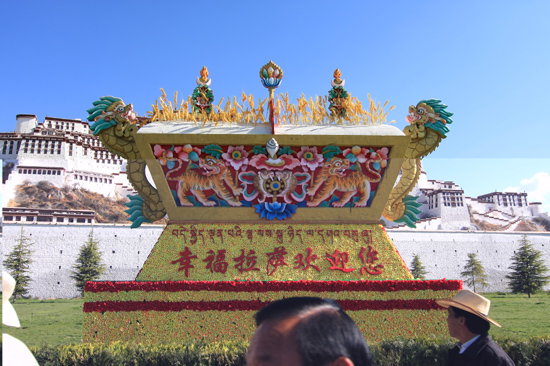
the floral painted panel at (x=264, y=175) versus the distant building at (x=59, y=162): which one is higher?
the distant building at (x=59, y=162)

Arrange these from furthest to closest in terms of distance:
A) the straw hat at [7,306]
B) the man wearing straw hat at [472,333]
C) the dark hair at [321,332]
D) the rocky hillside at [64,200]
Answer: the rocky hillside at [64,200]
the man wearing straw hat at [472,333]
the straw hat at [7,306]
the dark hair at [321,332]

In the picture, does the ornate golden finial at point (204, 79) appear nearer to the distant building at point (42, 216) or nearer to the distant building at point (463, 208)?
the distant building at point (42, 216)

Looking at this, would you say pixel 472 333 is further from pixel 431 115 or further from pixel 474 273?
pixel 474 273

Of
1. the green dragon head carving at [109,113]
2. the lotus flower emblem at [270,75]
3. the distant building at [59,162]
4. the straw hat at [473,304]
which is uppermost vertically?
the distant building at [59,162]

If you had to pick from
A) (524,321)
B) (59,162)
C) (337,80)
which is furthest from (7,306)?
(59,162)

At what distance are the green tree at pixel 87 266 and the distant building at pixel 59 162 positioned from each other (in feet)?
53.3

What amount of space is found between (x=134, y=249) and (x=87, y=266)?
399 centimetres

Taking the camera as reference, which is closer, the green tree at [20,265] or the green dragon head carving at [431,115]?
the green dragon head carving at [431,115]

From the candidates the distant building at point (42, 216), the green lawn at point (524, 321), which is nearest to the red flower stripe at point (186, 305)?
the green lawn at point (524, 321)

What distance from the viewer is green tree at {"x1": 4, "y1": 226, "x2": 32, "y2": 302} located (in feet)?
84.0

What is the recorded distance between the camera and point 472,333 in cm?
361

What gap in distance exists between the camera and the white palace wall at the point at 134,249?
94.3ft

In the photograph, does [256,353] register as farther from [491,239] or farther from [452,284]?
[491,239]

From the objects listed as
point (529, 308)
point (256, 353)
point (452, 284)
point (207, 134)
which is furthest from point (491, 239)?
point (256, 353)
